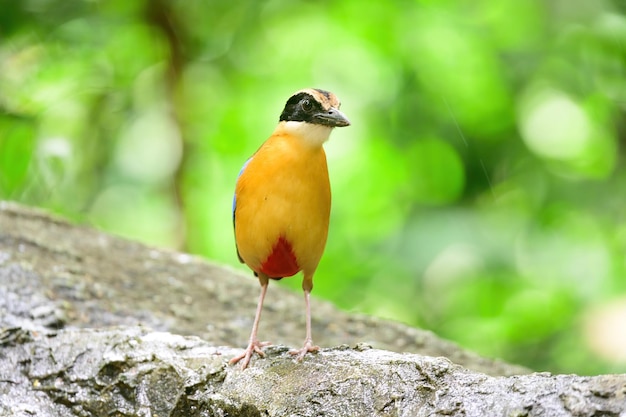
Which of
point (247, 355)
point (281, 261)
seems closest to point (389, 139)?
point (281, 261)

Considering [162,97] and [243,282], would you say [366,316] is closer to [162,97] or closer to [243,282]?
[243,282]

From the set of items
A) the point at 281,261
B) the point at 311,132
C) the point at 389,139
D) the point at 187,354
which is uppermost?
the point at 389,139

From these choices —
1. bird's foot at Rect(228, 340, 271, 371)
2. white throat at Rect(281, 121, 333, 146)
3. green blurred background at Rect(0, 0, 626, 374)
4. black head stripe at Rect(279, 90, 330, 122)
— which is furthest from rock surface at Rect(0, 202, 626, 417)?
green blurred background at Rect(0, 0, 626, 374)

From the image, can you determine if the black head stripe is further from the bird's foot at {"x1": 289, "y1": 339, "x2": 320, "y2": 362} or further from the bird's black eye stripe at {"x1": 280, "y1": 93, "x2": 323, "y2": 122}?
the bird's foot at {"x1": 289, "y1": 339, "x2": 320, "y2": 362}

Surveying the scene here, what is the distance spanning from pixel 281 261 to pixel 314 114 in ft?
2.28

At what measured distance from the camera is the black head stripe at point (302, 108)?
11.3 ft

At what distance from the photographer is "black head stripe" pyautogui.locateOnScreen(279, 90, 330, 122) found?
3.45 m

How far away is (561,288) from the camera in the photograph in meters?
7.22

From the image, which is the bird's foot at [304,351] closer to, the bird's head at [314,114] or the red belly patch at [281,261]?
the red belly patch at [281,261]

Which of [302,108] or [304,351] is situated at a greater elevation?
[302,108]

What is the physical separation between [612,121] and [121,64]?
499cm

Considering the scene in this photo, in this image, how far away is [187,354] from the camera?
372cm

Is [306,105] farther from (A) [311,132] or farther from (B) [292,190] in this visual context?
(B) [292,190]

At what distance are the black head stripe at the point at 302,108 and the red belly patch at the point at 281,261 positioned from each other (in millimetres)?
537
